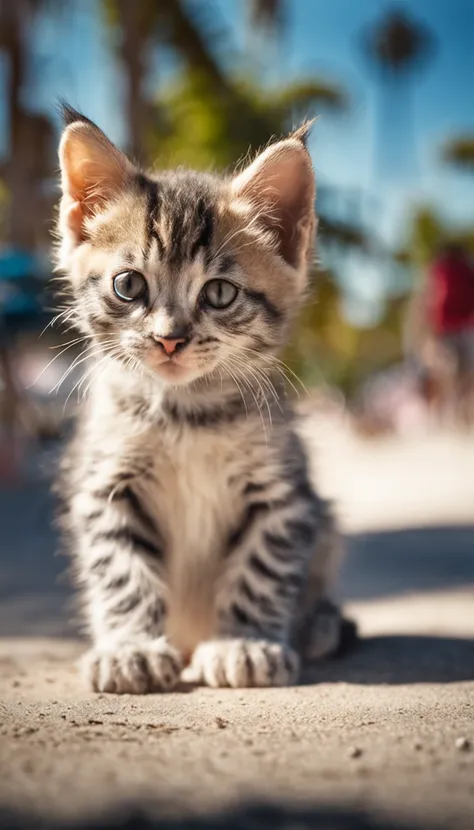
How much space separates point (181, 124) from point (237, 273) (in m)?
16.6

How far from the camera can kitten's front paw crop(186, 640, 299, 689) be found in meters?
2.33

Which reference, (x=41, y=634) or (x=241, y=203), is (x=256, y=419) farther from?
(x=41, y=634)

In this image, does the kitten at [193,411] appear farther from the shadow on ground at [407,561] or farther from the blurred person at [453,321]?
the blurred person at [453,321]

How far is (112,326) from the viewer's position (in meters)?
2.45

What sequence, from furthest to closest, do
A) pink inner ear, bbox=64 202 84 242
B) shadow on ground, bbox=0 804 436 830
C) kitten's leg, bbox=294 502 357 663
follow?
kitten's leg, bbox=294 502 357 663 → pink inner ear, bbox=64 202 84 242 → shadow on ground, bbox=0 804 436 830

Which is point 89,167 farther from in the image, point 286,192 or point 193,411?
point 193,411

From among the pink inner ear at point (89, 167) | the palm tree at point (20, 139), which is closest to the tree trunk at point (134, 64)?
the palm tree at point (20, 139)

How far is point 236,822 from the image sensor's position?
1252 mm

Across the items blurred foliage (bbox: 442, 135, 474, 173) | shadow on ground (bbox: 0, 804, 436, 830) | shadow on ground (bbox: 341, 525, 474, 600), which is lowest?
shadow on ground (bbox: 0, 804, 436, 830)

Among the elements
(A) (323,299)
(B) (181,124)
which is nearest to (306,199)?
(A) (323,299)

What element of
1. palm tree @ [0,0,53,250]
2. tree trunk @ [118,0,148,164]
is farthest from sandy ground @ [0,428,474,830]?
tree trunk @ [118,0,148,164]

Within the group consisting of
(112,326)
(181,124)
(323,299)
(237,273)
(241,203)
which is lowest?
(112,326)

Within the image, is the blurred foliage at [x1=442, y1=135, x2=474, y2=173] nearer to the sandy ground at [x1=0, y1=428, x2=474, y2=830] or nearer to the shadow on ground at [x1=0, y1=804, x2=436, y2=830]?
the sandy ground at [x1=0, y1=428, x2=474, y2=830]

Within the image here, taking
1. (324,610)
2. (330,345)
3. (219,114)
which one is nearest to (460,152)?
(330,345)
